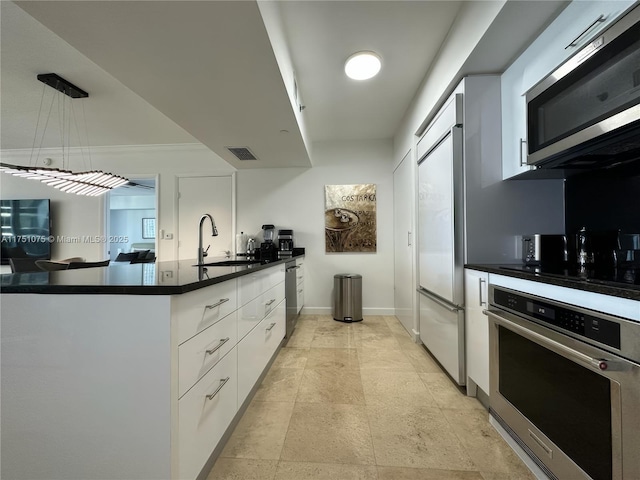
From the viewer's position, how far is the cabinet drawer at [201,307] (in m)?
0.88

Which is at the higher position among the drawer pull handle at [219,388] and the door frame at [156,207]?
the door frame at [156,207]

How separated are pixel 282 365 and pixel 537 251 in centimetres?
205

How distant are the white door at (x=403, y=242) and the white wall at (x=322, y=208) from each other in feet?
0.64

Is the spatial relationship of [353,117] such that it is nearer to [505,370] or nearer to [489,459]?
[505,370]

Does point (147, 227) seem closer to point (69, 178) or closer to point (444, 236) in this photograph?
point (69, 178)

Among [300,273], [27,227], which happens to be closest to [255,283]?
[300,273]

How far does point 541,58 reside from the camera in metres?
1.32

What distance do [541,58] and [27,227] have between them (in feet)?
21.8

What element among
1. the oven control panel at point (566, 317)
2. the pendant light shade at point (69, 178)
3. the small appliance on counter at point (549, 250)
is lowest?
the oven control panel at point (566, 317)

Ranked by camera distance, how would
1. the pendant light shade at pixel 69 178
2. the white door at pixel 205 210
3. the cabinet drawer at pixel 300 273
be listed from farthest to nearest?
the white door at pixel 205 210
the cabinet drawer at pixel 300 273
the pendant light shade at pixel 69 178

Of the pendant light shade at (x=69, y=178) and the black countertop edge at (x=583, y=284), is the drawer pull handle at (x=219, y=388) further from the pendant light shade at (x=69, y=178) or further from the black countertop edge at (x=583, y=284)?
the pendant light shade at (x=69, y=178)

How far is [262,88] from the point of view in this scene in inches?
72.8

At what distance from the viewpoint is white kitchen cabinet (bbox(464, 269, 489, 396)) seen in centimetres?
150

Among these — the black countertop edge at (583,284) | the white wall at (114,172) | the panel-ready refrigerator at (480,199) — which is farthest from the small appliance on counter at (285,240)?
the black countertop edge at (583,284)
